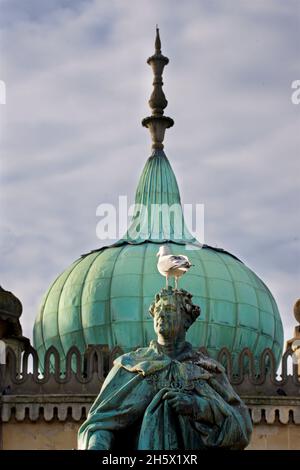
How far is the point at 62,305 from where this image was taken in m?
42.2

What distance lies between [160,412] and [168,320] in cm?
101

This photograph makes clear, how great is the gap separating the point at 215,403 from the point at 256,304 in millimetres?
24750

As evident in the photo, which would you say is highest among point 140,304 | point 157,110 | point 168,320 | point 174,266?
point 157,110

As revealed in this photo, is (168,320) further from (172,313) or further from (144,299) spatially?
(144,299)

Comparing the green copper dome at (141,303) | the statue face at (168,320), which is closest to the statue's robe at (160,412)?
the statue face at (168,320)

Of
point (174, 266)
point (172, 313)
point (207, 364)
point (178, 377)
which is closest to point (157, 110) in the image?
point (174, 266)

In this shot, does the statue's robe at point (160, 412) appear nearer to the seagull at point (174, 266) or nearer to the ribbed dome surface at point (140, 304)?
the seagull at point (174, 266)

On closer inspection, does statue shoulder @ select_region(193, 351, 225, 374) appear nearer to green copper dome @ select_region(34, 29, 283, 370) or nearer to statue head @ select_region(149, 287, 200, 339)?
A: statue head @ select_region(149, 287, 200, 339)

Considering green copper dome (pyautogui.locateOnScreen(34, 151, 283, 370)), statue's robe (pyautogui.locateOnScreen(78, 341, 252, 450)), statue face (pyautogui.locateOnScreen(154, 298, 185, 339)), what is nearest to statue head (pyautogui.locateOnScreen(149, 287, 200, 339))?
statue face (pyautogui.locateOnScreen(154, 298, 185, 339))

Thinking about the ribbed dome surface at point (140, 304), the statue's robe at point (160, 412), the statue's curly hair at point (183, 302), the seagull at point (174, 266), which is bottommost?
the statue's robe at point (160, 412)

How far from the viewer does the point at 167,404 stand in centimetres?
1736

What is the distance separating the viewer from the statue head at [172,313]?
1792 centimetres

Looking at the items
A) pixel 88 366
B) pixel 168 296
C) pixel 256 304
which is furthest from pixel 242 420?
pixel 256 304

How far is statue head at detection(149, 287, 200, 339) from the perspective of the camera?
17.9m
